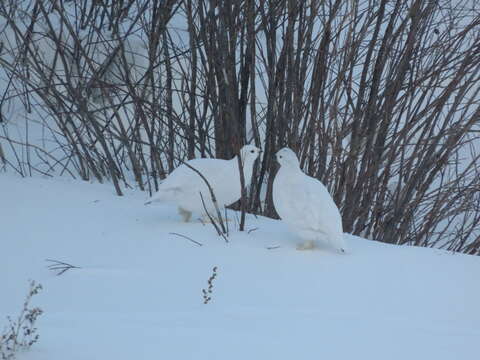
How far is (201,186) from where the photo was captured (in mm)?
4703

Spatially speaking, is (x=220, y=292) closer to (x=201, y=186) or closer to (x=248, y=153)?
(x=201, y=186)

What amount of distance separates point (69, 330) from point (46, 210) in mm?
2103

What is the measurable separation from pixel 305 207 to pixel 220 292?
2.34ft

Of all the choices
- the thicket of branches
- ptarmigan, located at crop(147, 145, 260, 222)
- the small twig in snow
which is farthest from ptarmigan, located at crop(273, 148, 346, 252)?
the thicket of branches

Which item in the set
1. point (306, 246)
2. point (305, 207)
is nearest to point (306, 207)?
point (305, 207)

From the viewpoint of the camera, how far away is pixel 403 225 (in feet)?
21.8

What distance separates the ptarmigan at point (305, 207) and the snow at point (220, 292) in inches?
6.0

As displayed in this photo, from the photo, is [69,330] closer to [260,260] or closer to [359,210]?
[260,260]

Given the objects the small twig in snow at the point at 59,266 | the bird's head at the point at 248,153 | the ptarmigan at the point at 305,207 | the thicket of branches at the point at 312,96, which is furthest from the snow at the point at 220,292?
the thicket of branches at the point at 312,96

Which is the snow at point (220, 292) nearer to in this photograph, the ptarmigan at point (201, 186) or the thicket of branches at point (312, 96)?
the ptarmigan at point (201, 186)

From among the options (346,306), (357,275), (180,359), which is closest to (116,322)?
(180,359)

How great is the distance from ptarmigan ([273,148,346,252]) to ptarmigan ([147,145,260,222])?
47cm

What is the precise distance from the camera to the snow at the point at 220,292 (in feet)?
10.4

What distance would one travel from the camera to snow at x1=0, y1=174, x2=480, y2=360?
10.4 ft
